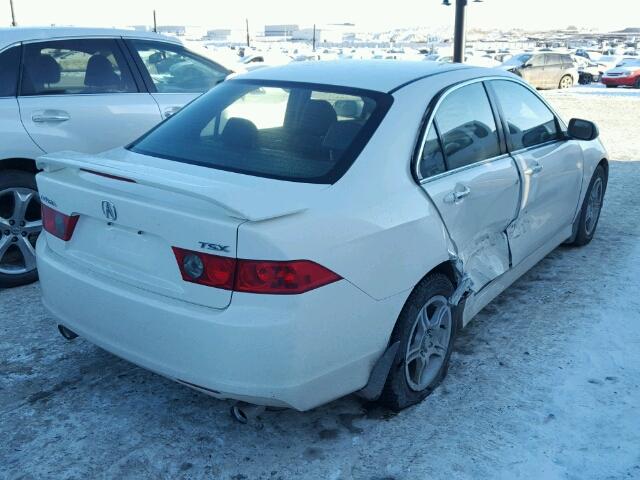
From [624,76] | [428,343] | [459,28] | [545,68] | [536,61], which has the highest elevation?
[459,28]

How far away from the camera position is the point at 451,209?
3.25 meters

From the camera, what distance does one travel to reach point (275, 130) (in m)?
3.32

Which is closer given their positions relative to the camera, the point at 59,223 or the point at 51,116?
the point at 59,223

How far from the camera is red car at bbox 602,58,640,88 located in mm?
27000

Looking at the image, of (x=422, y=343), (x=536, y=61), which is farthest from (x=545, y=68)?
(x=422, y=343)

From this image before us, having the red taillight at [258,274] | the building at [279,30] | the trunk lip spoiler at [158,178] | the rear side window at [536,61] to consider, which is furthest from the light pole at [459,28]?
the building at [279,30]

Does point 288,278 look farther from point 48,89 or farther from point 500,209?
point 48,89

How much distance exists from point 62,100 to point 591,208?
4.22m

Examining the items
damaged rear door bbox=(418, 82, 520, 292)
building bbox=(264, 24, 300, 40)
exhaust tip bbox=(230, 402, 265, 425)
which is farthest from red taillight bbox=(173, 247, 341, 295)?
building bbox=(264, 24, 300, 40)

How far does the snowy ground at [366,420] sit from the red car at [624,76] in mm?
25800

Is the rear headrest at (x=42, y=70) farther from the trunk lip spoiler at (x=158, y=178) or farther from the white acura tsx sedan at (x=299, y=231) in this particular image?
the trunk lip spoiler at (x=158, y=178)

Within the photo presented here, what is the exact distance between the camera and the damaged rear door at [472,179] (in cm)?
325

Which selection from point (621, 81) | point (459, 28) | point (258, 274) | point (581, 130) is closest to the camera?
point (258, 274)

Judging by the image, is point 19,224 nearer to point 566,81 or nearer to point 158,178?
point 158,178
